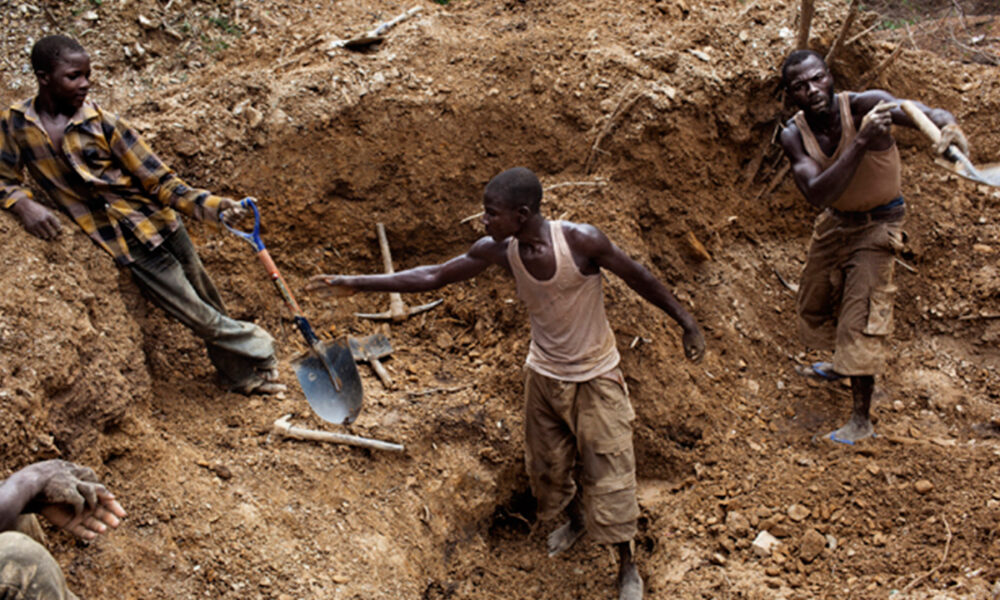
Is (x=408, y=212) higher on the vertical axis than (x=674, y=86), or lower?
lower

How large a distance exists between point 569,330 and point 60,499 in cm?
203

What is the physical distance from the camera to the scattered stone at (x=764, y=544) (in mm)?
3631

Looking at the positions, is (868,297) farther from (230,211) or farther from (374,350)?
(230,211)

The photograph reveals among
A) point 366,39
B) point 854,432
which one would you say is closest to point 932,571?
point 854,432

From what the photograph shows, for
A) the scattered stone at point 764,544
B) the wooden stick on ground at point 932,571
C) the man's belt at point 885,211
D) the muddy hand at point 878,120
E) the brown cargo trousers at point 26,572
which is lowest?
the scattered stone at point 764,544

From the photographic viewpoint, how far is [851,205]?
397 cm

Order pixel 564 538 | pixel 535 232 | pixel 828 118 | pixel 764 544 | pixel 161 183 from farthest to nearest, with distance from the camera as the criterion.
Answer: pixel 564 538, pixel 828 118, pixel 161 183, pixel 764 544, pixel 535 232

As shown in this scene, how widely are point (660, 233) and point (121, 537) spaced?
3.72 metres

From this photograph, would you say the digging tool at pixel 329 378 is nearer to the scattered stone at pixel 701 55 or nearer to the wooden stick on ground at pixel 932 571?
the wooden stick on ground at pixel 932 571

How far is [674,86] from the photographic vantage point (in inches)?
208

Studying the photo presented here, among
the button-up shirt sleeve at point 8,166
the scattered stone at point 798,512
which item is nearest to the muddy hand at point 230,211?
the button-up shirt sleeve at point 8,166

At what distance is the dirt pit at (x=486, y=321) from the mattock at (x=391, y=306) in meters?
0.08

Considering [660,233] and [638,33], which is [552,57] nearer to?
[638,33]

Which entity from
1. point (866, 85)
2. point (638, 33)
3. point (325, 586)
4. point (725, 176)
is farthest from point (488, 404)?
point (866, 85)
